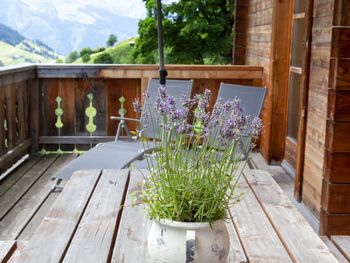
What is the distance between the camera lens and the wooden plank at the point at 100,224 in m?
1.54

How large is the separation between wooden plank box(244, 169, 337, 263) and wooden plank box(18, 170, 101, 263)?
2.11 feet

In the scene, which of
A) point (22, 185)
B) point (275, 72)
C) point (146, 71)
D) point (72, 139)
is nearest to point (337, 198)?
point (275, 72)

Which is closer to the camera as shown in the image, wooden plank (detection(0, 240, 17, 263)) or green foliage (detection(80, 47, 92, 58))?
wooden plank (detection(0, 240, 17, 263))

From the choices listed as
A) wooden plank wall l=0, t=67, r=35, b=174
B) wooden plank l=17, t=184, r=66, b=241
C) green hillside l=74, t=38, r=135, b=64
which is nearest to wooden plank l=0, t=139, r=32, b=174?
wooden plank wall l=0, t=67, r=35, b=174

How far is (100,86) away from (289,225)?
4097mm

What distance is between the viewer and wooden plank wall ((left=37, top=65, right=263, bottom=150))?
548cm

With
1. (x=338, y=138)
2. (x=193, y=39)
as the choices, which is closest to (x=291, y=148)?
(x=338, y=138)

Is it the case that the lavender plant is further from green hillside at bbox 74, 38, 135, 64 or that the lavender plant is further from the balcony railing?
green hillside at bbox 74, 38, 135, 64

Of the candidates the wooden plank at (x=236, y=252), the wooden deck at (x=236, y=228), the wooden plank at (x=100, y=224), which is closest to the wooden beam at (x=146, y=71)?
the wooden deck at (x=236, y=228)

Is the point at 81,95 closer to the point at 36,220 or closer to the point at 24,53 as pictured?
the point at 36,220

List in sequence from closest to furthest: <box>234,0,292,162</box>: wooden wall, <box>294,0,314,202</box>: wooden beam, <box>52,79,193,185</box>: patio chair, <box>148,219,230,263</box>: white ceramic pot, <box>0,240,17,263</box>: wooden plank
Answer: <box>148,219,230,263</box>: white ceramic pot < <box>0,240,17,263</box>: wooden plank < <box>52,79,193,185</box>: patio chair < <box>294,0,314,202</box>: wooden beam < <box>234,0,292,162</box>: wooden wall

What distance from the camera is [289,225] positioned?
1.78 meters

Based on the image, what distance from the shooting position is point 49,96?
5648mm

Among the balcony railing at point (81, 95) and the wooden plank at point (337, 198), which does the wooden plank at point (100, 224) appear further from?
the balcony railing at point (81, 95)
